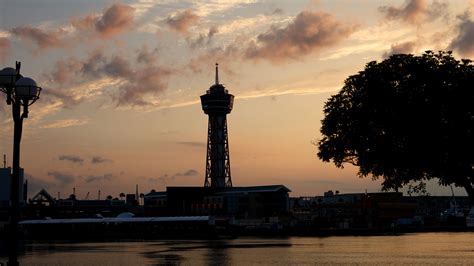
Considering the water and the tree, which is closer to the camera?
the water

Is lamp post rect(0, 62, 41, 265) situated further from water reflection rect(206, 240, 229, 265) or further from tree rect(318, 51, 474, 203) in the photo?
tree rect(318, 51, 474, 203)

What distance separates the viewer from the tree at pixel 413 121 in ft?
170

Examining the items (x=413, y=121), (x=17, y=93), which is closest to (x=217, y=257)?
(x=413, y=121)

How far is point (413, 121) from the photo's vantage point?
52250mm

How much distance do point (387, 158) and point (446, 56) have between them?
32.6 feet

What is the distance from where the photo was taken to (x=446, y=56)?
56625 millimetres

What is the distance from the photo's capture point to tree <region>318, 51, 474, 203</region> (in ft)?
170

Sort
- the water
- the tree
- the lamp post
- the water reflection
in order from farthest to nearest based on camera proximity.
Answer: the tree, the water reflection, the water, the lamp post

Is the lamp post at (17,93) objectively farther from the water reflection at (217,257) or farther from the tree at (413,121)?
the tree at (413,121)

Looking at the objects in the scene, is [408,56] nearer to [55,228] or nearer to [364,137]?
[364,137]

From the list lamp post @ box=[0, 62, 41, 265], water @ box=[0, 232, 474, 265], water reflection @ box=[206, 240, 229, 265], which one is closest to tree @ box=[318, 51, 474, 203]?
water @ box=[0, 232, 474, 265]

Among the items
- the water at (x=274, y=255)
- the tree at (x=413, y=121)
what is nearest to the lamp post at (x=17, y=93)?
the water at (x=274, y=255)

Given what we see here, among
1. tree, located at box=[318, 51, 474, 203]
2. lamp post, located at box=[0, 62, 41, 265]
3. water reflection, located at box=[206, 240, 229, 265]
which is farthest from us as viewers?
tree, located at box=[318, 51, 474, 203]

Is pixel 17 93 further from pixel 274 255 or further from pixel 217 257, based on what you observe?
pixel 274 255
